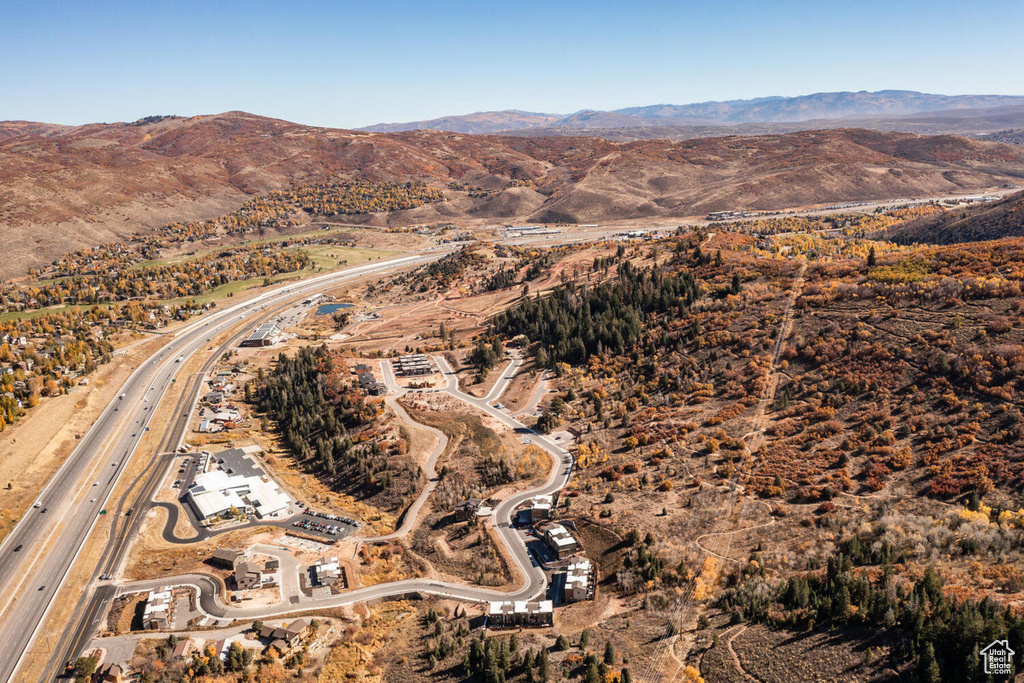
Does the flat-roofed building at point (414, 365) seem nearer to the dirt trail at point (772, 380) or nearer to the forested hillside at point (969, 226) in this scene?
the dirt trail at point (772, 380)

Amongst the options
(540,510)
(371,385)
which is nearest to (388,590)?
(540,510)

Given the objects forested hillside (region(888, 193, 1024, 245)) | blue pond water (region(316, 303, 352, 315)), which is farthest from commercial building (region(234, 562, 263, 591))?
forested hillside (region(888, 193, 1024, 245))

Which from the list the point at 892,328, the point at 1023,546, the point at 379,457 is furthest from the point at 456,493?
the point at 892,328

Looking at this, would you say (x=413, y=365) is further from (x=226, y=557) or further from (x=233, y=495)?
(x=226, y=557)

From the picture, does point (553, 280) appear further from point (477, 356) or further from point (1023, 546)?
point (1023, 546)

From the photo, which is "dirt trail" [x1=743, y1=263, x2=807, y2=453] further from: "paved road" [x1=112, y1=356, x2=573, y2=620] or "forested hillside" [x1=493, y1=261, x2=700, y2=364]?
"paved road" [x1=112, y1=356, x2=573, y2=620]

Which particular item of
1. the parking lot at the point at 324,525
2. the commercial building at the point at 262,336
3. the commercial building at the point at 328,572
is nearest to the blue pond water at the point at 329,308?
the commercial building at the point at 262,336
